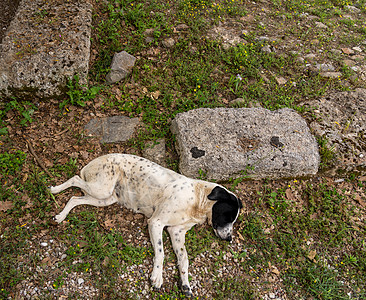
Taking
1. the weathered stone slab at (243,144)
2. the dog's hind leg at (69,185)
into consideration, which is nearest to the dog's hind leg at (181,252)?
the weathered stone slab at (243,144)

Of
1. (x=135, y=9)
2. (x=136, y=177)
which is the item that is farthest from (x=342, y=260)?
(x=135, y=9)

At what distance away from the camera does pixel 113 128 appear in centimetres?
541

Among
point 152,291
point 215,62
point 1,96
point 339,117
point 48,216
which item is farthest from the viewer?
point 215,62

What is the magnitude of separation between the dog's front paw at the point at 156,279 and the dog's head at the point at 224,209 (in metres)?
0.99

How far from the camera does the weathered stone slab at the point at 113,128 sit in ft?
17.4

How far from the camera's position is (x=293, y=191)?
5172 mm

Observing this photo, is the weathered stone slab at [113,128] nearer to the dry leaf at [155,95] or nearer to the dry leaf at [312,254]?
the dry leaf at [155,95]

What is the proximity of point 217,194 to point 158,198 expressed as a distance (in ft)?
2.74

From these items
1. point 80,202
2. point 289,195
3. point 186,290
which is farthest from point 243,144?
point 80,202

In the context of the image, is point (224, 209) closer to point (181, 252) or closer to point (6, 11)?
point (181, 252)

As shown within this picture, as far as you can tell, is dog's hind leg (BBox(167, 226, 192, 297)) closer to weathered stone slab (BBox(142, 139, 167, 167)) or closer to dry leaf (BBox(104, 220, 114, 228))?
dry leaf (BBox(104, 220, 114, 228))

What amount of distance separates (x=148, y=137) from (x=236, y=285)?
2785mm

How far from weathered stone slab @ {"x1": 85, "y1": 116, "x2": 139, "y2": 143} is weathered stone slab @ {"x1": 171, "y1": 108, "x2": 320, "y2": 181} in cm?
80

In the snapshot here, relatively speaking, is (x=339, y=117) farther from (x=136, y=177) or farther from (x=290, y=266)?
(x=136, y=177)
